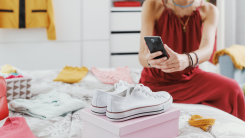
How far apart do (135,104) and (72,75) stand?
3.48 feet

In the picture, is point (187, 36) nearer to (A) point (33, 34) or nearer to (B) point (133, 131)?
(B) point (133, 131)

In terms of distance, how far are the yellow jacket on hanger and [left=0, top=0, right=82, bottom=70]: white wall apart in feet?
0.46

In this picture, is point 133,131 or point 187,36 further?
point 187,36

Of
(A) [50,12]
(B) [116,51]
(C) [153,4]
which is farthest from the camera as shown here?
(B) [116,51]

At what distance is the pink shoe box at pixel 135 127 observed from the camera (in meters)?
0.60

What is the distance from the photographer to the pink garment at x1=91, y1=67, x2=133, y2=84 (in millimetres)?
1562

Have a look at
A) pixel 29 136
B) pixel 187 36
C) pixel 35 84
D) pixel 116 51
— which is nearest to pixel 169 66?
pixel 187 36

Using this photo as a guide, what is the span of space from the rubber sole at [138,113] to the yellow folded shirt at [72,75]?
0.97 meters

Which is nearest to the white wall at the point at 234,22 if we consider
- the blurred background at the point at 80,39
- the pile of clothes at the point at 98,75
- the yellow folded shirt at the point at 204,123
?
the blurred background at the point at 80,39

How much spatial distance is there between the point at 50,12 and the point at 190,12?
6.59 feet

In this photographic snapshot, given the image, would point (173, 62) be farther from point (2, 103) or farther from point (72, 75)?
point (72, 75)

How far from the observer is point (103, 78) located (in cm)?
161

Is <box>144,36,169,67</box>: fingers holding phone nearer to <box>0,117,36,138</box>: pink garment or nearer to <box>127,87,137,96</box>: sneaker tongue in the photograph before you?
<box>127,87,137,96</box>: sneaker tongue

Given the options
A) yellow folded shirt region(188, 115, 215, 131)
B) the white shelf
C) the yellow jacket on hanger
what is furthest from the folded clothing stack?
yellow folded shirt region(188, 115, 215, 131)
